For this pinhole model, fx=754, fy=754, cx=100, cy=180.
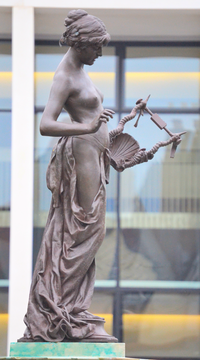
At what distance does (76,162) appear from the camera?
5.82 meters

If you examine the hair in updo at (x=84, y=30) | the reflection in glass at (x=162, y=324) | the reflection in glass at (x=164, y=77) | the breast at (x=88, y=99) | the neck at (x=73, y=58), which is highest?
the reflection in glass at (x=164, y=77)

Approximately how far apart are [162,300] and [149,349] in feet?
3.08

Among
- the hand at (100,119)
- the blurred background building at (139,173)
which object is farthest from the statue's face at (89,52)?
the blurred background building at (139,173)

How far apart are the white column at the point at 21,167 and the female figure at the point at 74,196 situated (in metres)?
7.29

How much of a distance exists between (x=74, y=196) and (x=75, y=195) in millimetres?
19

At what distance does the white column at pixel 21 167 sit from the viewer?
42.5 ft

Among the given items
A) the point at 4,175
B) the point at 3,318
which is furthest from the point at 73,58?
the point at 3,318

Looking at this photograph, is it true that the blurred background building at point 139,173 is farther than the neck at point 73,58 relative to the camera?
Yes

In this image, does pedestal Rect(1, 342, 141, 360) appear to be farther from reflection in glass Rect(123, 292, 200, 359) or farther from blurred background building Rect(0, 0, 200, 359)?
reflection in glass Rect(123, 292, 200, 359)

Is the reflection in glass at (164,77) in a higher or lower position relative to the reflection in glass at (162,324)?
higher

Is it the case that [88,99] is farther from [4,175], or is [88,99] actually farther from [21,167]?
[4,175]

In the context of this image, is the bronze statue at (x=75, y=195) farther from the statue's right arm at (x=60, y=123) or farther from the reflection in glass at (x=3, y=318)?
the reflection in glass at (x=3, y=318)

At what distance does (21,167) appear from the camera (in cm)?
1323

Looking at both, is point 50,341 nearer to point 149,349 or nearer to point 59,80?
point 59,80
